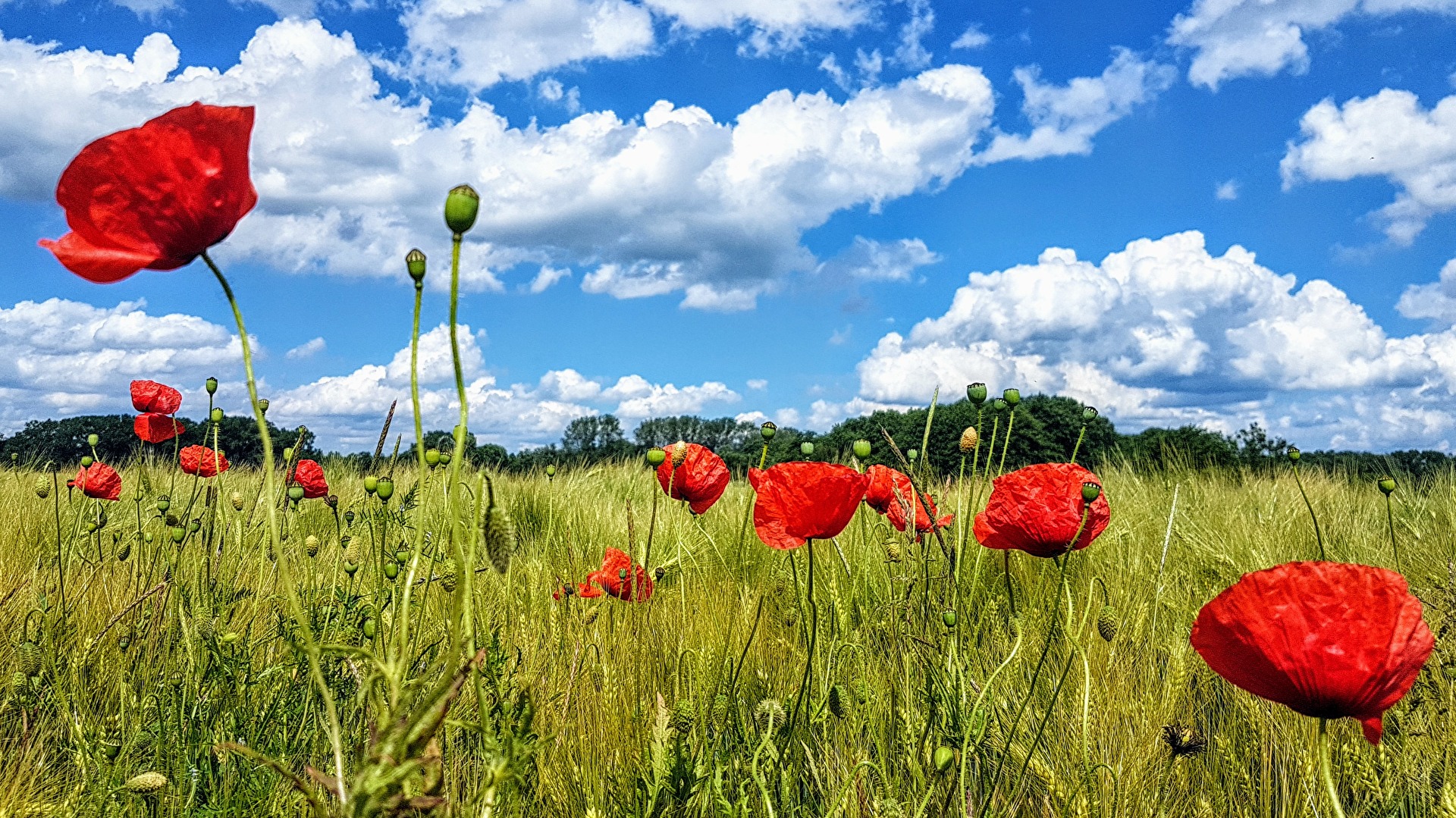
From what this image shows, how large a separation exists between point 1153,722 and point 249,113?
5.69 feet

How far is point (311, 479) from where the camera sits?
2.25m

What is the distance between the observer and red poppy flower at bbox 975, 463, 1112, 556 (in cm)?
136

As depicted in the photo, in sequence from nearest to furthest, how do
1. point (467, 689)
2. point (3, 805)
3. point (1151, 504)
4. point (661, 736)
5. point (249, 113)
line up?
1. point (249, 113)
2. point (661, 736)
3. point (3, 805)
4. point (467, 689)
5. point (1151, 504)

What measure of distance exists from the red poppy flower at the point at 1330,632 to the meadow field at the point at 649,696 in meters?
0.19

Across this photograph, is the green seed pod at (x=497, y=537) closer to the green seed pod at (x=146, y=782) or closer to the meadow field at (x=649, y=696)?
the meadow field at (x=649, y=696)

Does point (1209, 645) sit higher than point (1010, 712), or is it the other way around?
point (1209, 645)

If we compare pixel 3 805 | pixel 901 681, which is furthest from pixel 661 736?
pixel 3 805

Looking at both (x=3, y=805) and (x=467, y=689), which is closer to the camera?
(x=3, y=805)

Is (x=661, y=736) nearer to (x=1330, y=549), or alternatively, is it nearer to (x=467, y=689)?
(x=467, y=689)

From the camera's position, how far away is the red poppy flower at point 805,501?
133 centimetres

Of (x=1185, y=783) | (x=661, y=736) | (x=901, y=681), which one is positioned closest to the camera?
(x=661, y=736)

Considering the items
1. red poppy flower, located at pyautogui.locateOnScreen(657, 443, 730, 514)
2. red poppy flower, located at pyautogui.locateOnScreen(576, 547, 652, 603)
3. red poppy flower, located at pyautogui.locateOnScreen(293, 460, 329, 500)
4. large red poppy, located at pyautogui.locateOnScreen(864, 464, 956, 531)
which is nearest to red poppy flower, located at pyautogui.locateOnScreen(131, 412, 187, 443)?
red poppy flower, located at pyautogui.locateOnScreen(293, 460, 329, 500)

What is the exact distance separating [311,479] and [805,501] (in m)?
1.45

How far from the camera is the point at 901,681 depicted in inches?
72.0
